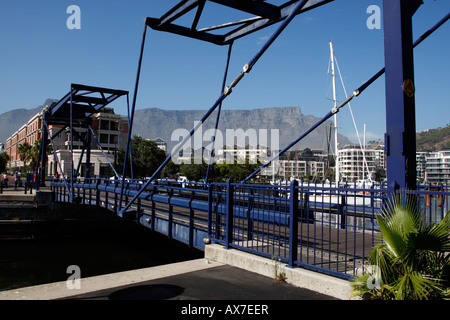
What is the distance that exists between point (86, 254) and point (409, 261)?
19577 mm

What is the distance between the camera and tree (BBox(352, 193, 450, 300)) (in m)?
3.83

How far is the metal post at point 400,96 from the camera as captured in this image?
5.22 metres

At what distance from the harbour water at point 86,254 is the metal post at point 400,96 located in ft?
47.2

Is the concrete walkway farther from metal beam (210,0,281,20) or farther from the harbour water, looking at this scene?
the harbour water

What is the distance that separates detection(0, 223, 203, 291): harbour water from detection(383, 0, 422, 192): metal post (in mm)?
14402

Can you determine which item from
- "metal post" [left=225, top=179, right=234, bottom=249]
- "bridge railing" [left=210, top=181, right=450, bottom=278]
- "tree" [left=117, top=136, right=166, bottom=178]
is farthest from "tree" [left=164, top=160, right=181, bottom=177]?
"metal post" [left=225, top=179, right=234, bottom=249]

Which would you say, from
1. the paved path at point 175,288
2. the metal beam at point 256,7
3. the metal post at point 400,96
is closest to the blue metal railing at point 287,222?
the metal post at point 400,96

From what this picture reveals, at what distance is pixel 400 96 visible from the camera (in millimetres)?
5258

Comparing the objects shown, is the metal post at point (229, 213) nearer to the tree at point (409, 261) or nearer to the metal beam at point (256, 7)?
the tree at point (409, 261)

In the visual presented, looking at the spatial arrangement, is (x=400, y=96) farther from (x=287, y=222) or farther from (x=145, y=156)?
(x=145, y=156)

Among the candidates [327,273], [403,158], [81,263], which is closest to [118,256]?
[81,263]
